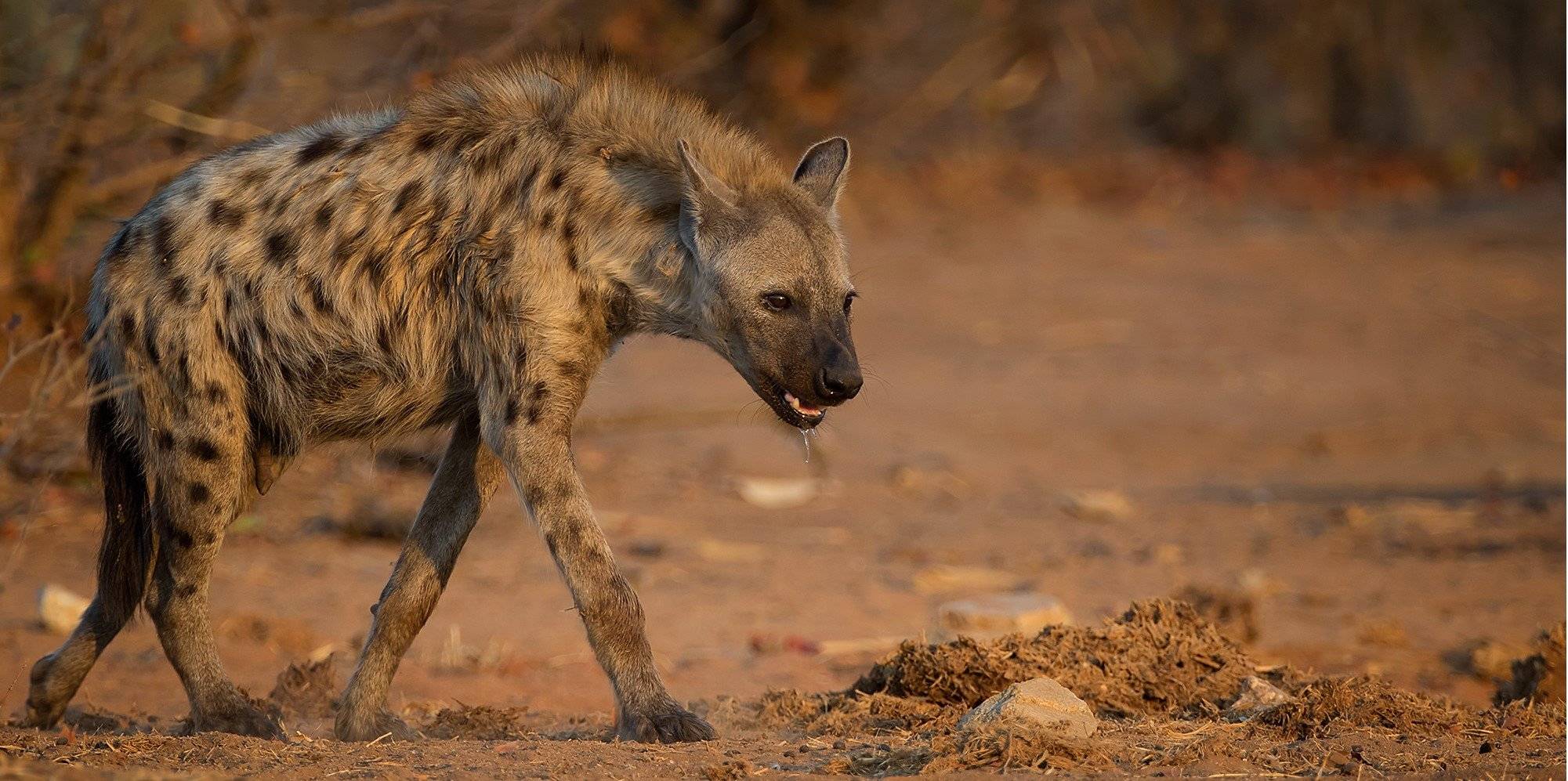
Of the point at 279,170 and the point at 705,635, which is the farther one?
the point at 705,635

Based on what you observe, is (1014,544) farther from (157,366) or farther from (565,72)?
(157,366)

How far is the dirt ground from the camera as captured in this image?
3363 mm

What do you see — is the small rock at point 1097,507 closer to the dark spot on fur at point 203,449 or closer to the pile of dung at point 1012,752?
the pile of dung at point 1012,752

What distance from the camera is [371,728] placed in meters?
3.71

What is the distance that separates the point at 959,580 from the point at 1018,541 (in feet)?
2.42

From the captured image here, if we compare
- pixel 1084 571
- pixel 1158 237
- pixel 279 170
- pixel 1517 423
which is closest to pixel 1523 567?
pixel 1084 571

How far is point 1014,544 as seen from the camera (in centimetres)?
645

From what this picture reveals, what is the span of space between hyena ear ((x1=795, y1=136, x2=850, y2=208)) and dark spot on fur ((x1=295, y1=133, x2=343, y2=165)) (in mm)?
1016

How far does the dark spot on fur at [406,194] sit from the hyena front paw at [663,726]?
1.15 metres

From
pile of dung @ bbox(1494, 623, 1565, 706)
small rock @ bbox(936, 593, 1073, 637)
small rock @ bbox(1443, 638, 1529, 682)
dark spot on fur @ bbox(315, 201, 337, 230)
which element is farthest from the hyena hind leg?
small rock @ bbox(1443, 638, 1529, 682)

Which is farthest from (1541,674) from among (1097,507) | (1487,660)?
(1097,507)

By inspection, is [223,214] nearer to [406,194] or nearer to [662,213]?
[406,194]

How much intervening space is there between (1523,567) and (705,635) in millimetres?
2929

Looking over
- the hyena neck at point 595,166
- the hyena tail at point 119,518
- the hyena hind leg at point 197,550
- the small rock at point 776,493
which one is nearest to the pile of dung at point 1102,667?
the hyena neck at point 595,166
